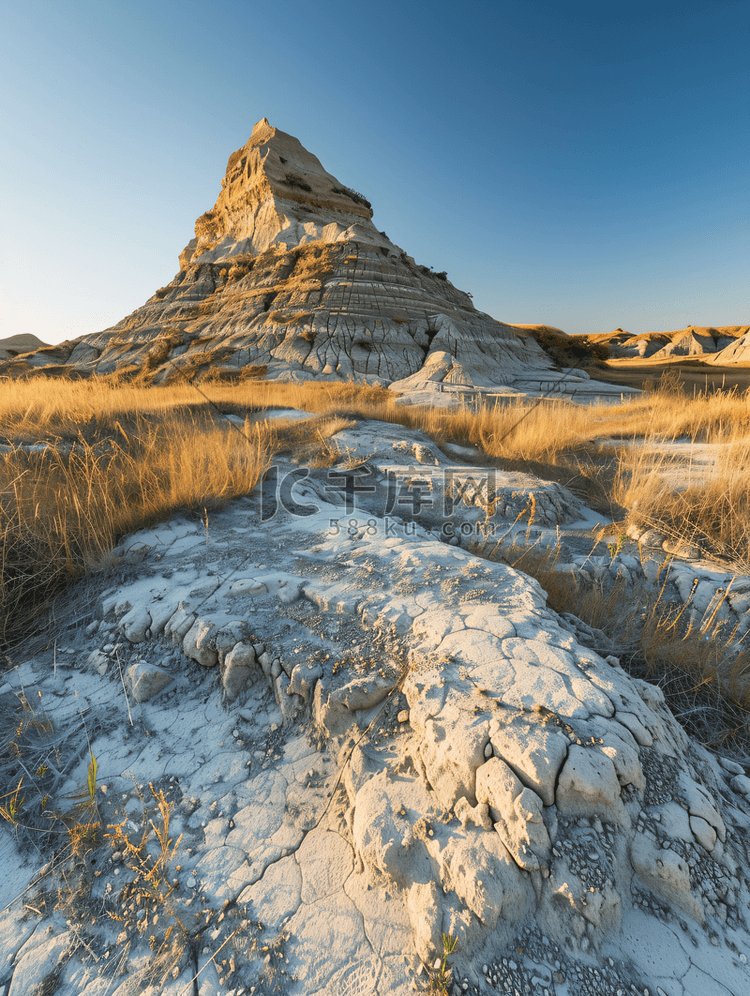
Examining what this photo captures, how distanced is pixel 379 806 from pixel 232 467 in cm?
325

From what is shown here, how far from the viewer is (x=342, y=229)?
2098cm

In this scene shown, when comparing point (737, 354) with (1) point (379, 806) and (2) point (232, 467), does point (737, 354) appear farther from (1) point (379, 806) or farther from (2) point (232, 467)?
(1) point (379, 806)

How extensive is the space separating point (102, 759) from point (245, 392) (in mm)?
8799

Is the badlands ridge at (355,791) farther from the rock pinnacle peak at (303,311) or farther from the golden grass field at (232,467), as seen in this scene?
the rock pinnacle peak at (303,311)

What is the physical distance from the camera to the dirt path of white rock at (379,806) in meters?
0.91

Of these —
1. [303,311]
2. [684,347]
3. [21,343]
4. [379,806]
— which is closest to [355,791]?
[379,806]

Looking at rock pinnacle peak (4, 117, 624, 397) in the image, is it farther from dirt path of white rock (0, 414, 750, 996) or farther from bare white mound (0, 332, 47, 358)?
bare white mound (0, 332, 47, 358)

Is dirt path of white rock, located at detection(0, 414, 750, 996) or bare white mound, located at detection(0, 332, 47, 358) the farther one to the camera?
bare white mound, located at detection(0, 332, 47, 358)

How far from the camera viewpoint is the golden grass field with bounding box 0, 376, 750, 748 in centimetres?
236

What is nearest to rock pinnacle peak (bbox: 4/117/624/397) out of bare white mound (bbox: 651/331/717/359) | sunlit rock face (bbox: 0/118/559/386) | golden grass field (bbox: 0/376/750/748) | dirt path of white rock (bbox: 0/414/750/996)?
sunlit rock face (bbox: 0/118/559/386)

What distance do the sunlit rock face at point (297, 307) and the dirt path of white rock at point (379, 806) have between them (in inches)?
497

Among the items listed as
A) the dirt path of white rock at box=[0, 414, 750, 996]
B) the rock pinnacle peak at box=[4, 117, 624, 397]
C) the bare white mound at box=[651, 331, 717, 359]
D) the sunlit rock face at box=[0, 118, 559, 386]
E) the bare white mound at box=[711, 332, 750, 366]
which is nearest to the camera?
the dirt path of white rock at box=[0, 414, 750, 996]

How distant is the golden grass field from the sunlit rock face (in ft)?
24.7

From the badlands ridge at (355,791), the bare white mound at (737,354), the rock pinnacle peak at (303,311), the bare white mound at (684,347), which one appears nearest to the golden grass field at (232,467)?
the badlands ridge at (355,791)
